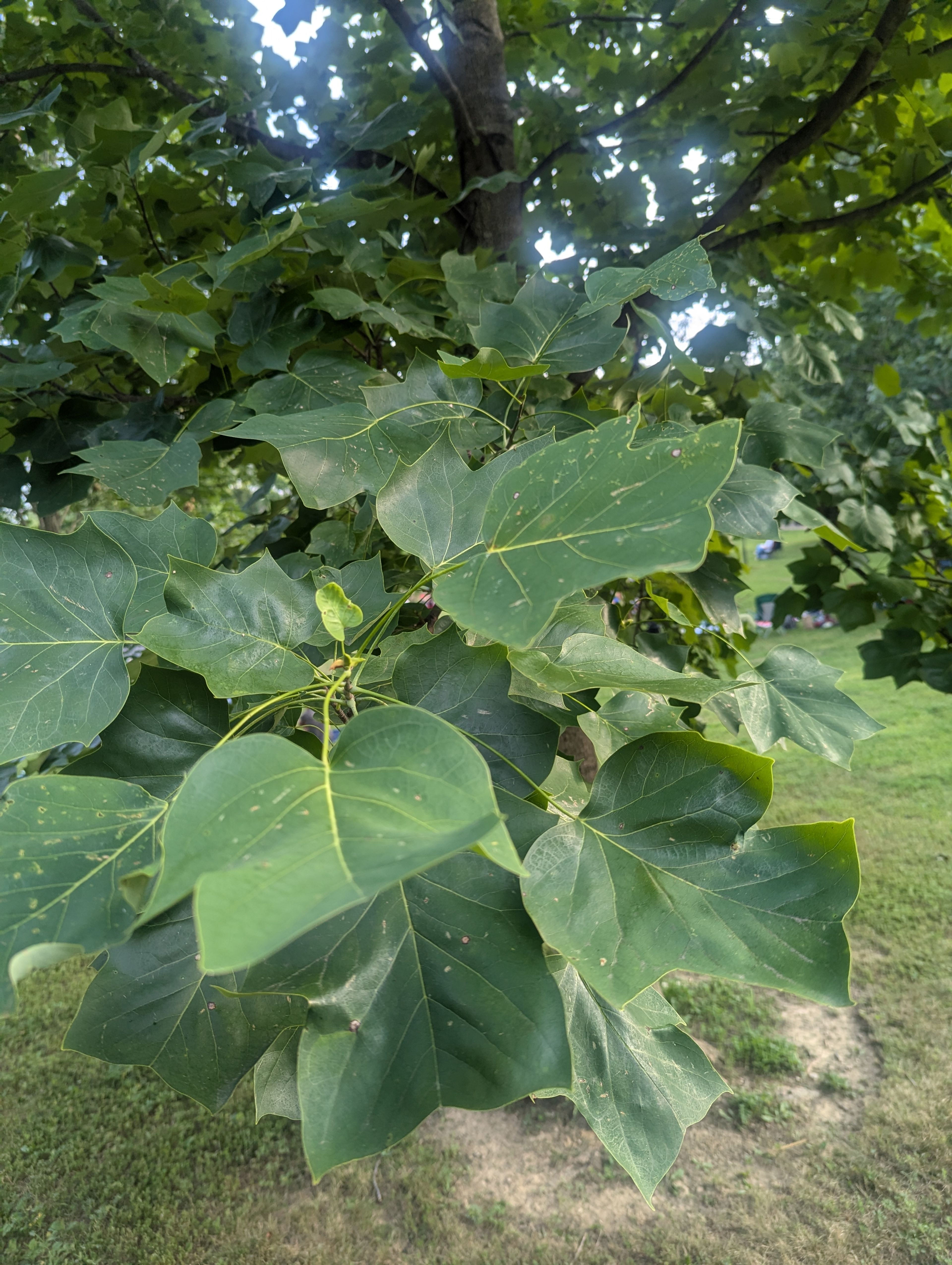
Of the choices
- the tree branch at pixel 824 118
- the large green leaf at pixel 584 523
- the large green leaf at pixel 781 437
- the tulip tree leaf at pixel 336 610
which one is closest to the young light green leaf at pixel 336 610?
the tulip tree leaf at pixel 336 610

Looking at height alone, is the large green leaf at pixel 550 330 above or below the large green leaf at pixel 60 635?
above

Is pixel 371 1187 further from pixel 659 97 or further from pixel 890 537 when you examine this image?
pixel 659 97

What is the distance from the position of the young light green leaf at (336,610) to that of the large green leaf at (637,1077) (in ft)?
1.04

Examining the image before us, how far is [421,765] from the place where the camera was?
0.42 metres

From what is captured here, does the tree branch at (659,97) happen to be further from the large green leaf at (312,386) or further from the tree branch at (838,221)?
the large green leaf at (312,386)

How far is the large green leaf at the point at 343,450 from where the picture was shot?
83 centimetres

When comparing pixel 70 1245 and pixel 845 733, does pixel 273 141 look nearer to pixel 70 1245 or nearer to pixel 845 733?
pixel 845 733

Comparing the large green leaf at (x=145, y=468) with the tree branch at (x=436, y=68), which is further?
the tree branch at (x=436, y=68)

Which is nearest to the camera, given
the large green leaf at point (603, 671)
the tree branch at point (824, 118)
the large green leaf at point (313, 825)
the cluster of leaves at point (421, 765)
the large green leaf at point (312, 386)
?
the large green leaf at point (313, 825)

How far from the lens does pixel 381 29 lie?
2363 mm

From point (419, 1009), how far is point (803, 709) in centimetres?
59

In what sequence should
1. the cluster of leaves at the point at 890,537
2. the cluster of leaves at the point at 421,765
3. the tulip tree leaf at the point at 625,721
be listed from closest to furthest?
the cluster of leaves at the point at 421,765 → the tulip tree leaf at the point at 625,721 → the cluster of leaves at the point at 890,537

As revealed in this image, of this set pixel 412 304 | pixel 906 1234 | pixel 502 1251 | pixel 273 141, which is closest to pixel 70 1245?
pixel 502 1251

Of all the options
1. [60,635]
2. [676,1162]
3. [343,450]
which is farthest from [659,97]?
[676,1162]
